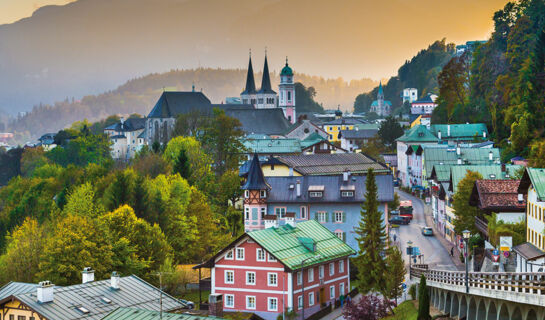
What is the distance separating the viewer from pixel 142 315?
137 ft

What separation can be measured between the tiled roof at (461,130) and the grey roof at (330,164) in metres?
25.6

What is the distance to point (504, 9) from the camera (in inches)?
5472

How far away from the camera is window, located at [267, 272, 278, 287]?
5888cm

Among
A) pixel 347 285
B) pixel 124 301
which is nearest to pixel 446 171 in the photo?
pixel 347 285

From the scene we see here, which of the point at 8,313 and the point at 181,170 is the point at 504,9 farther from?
the point at 8,313

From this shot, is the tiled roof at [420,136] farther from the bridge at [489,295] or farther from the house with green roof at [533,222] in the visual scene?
the bridge at [489,295]

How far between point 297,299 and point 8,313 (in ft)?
68.1

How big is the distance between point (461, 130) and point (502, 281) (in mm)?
98213

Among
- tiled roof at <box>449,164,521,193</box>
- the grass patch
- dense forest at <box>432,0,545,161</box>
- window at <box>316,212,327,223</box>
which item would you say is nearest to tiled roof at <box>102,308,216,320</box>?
the grass patch

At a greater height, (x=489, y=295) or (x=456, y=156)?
(x=456, y=156)

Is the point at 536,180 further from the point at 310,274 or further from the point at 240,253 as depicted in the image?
the point at 240,253

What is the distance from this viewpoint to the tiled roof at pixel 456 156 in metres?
101

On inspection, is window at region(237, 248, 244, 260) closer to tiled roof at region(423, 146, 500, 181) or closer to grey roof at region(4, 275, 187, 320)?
grey roof at region(4, 275, 187, 320)

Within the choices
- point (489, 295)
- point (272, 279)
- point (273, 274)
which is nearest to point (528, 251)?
point (489, 295)
